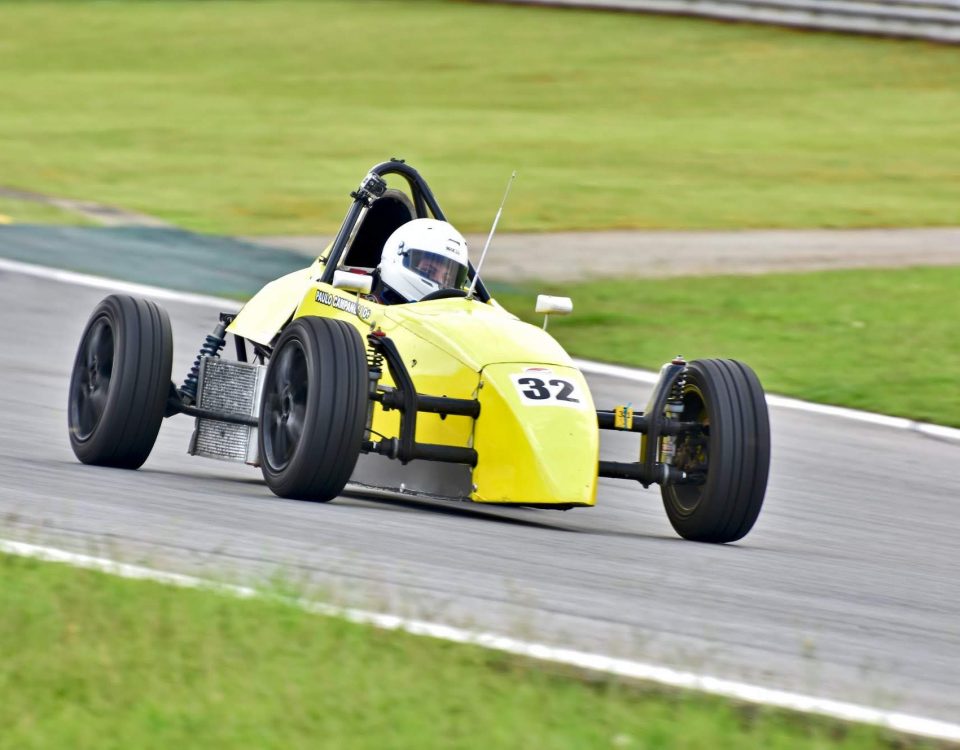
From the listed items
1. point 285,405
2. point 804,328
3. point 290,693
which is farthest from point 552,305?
point 804,328

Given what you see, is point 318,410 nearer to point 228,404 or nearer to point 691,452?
point 691,452

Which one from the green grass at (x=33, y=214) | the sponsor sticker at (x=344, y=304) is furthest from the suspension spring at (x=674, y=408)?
the green grass at (x=33, y=214)

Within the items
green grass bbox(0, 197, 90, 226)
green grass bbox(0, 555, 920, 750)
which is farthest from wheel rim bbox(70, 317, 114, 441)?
green grass bbox(0, 197, 90, 226)

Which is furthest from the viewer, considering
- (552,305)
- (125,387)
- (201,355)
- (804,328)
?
(804,328)

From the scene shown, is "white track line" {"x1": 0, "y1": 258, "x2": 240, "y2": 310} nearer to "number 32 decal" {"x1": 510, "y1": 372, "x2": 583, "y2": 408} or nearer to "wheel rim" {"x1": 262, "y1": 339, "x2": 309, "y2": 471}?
"wheel rim" {"x1": 262, "y1": 339, "x2": 309, "y2": 471}

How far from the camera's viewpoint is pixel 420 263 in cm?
836

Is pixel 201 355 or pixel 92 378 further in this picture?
pixel 201 355

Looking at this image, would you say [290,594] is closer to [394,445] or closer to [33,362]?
[394,445]

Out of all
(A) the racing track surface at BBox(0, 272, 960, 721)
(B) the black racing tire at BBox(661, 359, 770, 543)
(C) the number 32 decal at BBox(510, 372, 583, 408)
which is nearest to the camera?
(A) the racing track surface at BBox(0, 272, 960, 721)

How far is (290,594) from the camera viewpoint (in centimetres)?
500

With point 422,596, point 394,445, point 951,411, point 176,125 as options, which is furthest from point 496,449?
point 176,125

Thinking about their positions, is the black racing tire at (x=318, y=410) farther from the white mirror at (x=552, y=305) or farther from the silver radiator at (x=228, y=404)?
the white mirror at (x=552, y=305)

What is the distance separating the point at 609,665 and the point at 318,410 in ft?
8.75

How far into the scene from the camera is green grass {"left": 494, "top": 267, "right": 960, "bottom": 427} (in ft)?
44.1
